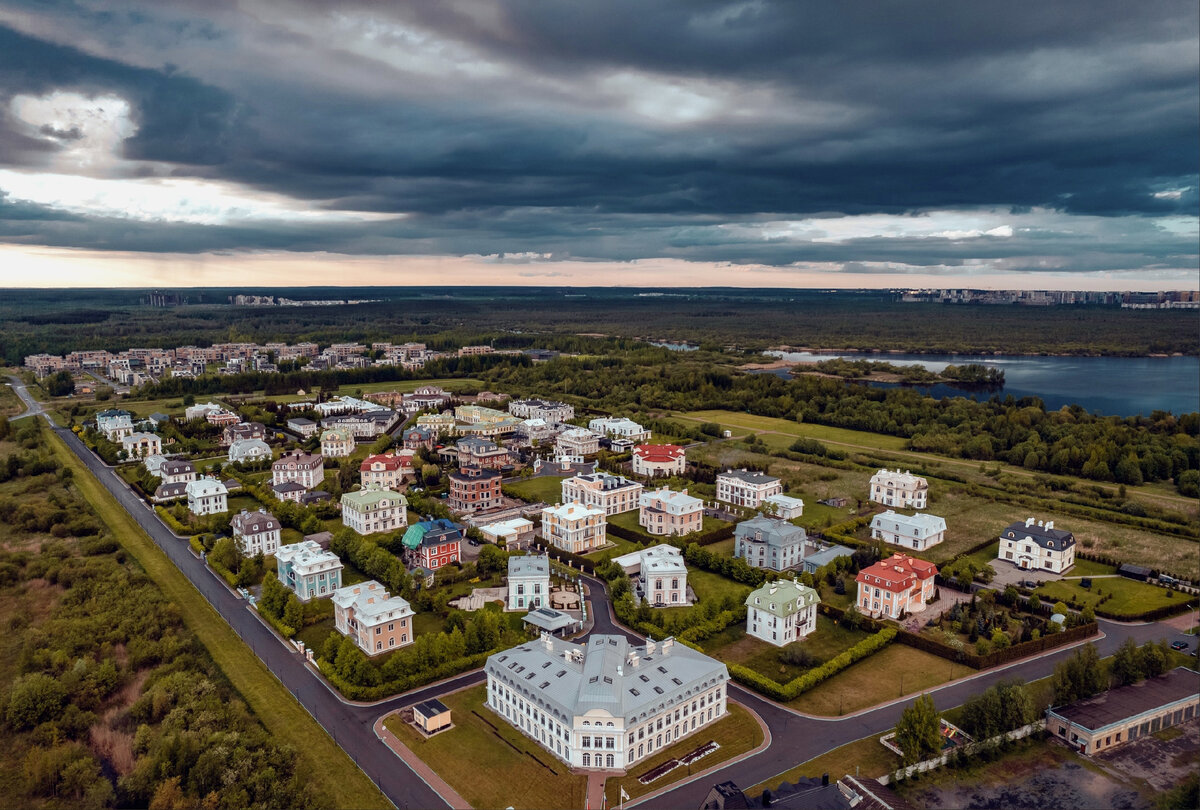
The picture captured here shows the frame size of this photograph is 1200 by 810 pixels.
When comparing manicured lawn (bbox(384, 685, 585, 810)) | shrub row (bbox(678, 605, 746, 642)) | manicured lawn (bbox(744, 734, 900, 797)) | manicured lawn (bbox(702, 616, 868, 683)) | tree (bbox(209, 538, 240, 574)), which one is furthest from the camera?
tree (bbox(209, 538, 240, 574))

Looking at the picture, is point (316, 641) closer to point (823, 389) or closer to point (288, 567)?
point (288, 567)

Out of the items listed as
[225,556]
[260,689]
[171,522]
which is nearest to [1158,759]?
[260,689]

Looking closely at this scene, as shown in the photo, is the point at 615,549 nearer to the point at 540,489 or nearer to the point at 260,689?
the point at 540,489

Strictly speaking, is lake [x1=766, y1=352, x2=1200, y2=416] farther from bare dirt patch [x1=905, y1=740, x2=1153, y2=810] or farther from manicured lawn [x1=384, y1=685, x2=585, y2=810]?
manicured lawn [x1=384, y1=685, x2=585, y2=810]

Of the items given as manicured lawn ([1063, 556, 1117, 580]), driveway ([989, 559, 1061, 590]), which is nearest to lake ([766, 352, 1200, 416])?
manicured lawn ([1063, 556, 1117, 580])

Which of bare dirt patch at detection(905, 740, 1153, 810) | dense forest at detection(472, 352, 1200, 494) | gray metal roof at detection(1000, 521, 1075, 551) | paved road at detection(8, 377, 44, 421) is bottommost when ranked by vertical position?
bare dirt patch at detection(905, 740, 1153, 810)

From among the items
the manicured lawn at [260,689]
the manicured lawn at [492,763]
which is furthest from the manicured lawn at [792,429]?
the manicured lawn at [492,763]

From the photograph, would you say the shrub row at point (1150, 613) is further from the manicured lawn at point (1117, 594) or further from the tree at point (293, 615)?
the tree at point (293, 615)
